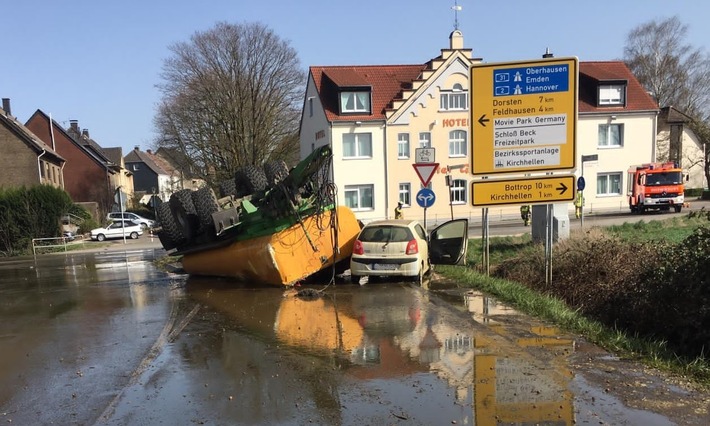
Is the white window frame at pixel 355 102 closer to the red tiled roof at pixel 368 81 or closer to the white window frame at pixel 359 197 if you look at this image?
the red tiled roof at pixel 368 81

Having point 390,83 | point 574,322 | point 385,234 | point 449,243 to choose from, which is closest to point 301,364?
point 574,322

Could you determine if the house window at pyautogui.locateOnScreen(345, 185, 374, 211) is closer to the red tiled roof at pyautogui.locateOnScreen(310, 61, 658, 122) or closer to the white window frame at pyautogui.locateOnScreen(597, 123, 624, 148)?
the red tiled roof at pyautogui.locateOnScreen(310, 61, 658, 122)

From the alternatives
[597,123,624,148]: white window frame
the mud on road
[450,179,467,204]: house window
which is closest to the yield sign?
the mud on road

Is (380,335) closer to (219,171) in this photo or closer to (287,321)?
(287,321)

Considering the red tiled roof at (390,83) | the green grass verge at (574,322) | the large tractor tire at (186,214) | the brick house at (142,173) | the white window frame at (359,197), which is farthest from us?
the brick house at (142,173)

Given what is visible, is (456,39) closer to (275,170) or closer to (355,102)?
(355,102)

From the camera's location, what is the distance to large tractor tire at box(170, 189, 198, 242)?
41.8 feet

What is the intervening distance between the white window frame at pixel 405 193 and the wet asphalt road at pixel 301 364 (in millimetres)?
24928

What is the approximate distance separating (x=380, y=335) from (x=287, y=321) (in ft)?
6.04

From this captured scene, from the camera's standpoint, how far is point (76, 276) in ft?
50.9

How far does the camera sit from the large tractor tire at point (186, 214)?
12.7 metres

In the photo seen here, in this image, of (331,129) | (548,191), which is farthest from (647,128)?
(548,191)

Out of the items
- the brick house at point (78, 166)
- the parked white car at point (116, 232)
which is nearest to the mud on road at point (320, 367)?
the parked white car at point (116, 232)

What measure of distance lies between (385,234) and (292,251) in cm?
210
